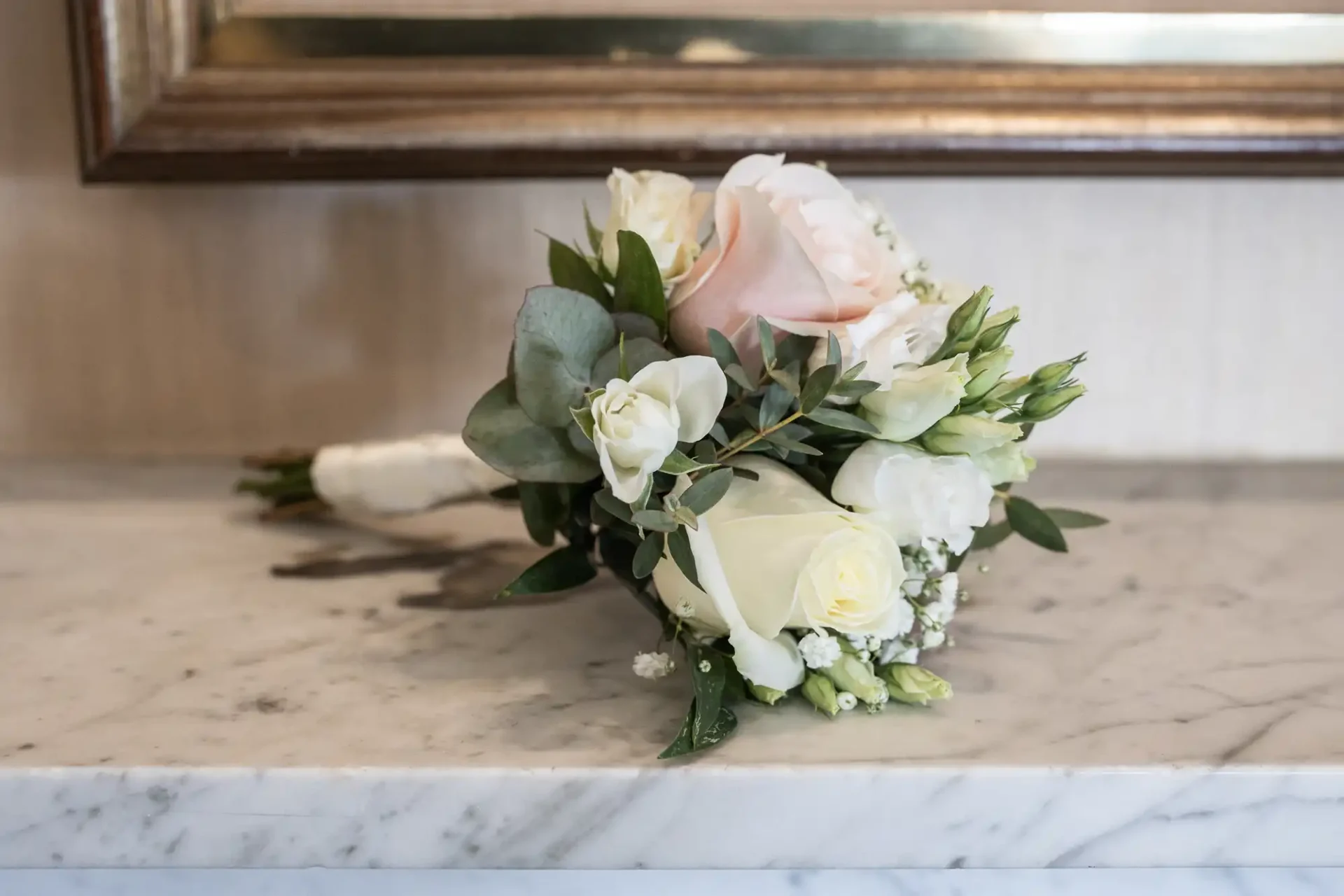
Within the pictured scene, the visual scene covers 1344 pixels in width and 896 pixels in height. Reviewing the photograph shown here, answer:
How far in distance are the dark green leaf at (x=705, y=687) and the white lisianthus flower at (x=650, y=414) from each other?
0.08 meters

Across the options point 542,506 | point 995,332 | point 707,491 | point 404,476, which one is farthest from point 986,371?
point 404,476

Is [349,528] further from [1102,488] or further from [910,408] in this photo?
[1102,488]

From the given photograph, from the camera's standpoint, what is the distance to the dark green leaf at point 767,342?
1.39 ft

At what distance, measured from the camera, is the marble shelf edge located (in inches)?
15.0

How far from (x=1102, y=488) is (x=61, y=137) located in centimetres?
78

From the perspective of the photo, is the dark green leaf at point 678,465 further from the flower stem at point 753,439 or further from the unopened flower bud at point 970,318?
the unopened flower bud at point 970,318

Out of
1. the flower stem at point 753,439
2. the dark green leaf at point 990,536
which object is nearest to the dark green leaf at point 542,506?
the flower stem at point 753,439

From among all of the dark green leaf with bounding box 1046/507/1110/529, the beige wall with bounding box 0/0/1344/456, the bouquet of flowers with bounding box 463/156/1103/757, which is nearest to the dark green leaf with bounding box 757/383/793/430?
the bouquet of flowers with bounding box 463/156/1103/757

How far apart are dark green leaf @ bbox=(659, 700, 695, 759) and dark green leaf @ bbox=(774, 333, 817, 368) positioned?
166 millimetres

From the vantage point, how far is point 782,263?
0.45 meters

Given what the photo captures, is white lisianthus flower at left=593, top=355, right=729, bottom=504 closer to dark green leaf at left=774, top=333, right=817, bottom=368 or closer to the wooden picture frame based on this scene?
→ dark green leaf at left=774, top=333, right=817, bottom=368

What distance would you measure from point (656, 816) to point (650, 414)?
6.0 inches

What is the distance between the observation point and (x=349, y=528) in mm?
675

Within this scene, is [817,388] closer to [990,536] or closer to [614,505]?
[614,505]
